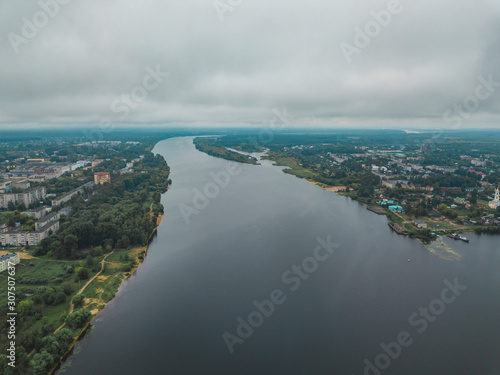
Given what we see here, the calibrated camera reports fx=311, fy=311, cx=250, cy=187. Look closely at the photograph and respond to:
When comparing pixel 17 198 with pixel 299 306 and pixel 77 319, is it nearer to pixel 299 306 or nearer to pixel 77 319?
pixel 77 319

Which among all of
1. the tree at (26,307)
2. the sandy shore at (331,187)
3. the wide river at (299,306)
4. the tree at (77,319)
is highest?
the tree at (26,307)

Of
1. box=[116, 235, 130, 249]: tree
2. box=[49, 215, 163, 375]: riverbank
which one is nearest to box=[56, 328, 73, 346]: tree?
box=[49, 215, 163, 375]: riverbank

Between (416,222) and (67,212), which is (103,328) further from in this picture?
(416,222)

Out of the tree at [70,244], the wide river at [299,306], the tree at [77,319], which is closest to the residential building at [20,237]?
the tree at [70,244]

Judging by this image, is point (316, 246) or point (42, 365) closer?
point (42, 365)

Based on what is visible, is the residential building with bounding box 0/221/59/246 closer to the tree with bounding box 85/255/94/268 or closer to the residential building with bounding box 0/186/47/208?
→ the tree with bounding box 85/255/94/268

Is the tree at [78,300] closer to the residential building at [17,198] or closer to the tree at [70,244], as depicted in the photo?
the tree at [70,244]

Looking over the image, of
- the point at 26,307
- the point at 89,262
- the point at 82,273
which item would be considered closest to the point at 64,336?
the point at 26,307

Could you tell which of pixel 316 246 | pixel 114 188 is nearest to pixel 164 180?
pixel 114 188
